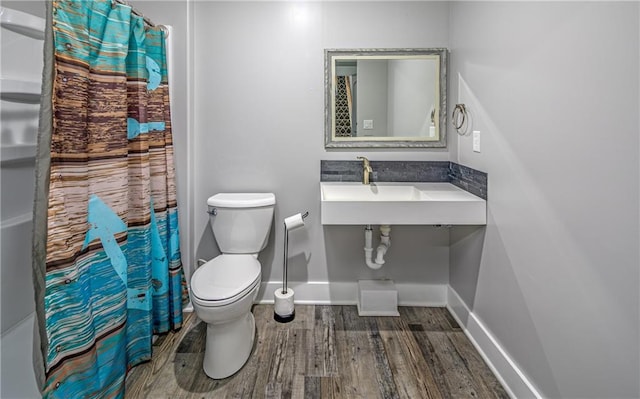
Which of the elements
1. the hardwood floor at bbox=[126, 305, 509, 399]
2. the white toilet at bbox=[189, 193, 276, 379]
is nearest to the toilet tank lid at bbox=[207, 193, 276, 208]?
the white toilet at bbox=[189, 193, 276, 379]

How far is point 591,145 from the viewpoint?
48.6 inches

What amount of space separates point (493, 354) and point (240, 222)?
1599 mm

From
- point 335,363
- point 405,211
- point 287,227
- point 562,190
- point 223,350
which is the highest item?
point 562,190

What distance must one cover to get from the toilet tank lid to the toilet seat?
12.6 inches

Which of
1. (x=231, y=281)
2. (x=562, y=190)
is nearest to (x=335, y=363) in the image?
(x=231, y=281)

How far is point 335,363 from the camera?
2.00m

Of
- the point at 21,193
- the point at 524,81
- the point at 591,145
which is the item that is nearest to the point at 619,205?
the point at 591,145

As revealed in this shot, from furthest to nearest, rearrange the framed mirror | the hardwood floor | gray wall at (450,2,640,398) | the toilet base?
1. the framed mirror
2. the toilet base
3. the hardwood floor
4. gray wall at (450,2,640,398)

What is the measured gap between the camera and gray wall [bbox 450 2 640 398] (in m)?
1.11

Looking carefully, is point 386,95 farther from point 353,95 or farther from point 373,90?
point 353,95

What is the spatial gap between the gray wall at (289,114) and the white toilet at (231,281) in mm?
259

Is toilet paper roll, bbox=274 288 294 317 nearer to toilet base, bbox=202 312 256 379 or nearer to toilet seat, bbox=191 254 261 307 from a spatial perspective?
toilet seat, bbox=191 254 261 307

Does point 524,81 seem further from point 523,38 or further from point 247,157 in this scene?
point 247,157

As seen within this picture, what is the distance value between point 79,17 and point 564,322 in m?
2.19
